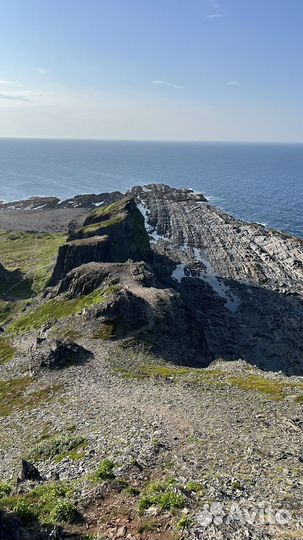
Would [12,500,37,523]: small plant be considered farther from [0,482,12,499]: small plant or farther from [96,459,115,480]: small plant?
[96,459,115,480]: small plant

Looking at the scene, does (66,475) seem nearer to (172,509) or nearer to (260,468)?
(172,509)

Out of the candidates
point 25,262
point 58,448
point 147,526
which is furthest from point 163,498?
point 25,262

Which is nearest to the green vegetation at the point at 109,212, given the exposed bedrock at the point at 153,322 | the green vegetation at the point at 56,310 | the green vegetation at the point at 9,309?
the green vegetation at the point at 9,309

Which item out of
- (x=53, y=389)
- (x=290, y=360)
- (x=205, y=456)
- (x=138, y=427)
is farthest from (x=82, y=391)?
(x=290, y=360)

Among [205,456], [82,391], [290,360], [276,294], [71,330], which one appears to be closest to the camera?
[205,456]

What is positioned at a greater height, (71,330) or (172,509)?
(172,509)
